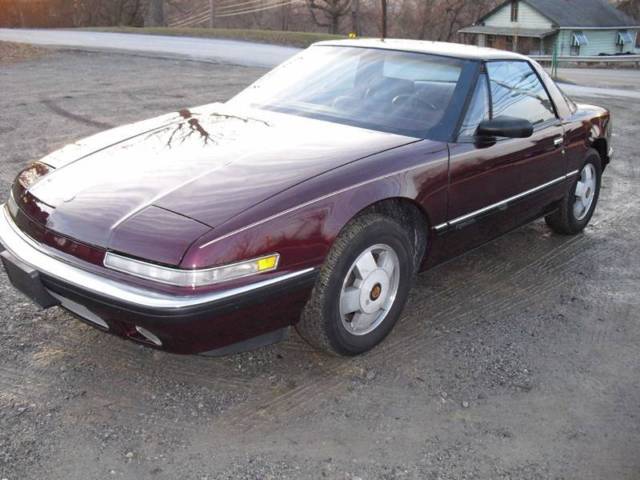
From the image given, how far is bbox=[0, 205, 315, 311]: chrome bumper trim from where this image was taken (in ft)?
8.24

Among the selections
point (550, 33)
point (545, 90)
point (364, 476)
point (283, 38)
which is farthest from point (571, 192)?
point (550, 33)

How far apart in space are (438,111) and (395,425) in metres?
1.81

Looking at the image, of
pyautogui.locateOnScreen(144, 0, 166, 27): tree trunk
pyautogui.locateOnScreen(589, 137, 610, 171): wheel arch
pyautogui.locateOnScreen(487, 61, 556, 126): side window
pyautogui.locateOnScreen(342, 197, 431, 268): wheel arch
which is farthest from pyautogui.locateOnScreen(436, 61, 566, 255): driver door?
pyautogui.locateOnScreen(144, 0, 166, 27): tree trunk

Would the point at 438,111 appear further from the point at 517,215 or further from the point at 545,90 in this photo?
the point at 545,90

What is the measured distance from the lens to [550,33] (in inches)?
1951

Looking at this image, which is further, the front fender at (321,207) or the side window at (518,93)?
the side window at (518,93)

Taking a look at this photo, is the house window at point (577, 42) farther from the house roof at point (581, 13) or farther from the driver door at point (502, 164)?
the driver door at point (502, 164)

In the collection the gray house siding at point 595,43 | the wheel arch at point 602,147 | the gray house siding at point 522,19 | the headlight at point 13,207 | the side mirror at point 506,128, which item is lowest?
the headlight at point 13,207

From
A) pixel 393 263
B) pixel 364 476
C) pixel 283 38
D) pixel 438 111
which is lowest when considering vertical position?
pixel 364 476

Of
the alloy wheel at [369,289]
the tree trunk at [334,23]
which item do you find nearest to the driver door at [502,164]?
the alloy wheel at [369,289]

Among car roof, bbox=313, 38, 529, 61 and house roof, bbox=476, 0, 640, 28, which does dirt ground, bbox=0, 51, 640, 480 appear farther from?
house roof, bbox=476, 0, 640, 28

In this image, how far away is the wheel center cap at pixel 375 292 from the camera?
3.20 metres

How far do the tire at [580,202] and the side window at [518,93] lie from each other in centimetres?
75

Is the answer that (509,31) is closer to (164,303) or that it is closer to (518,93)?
(518,93)
